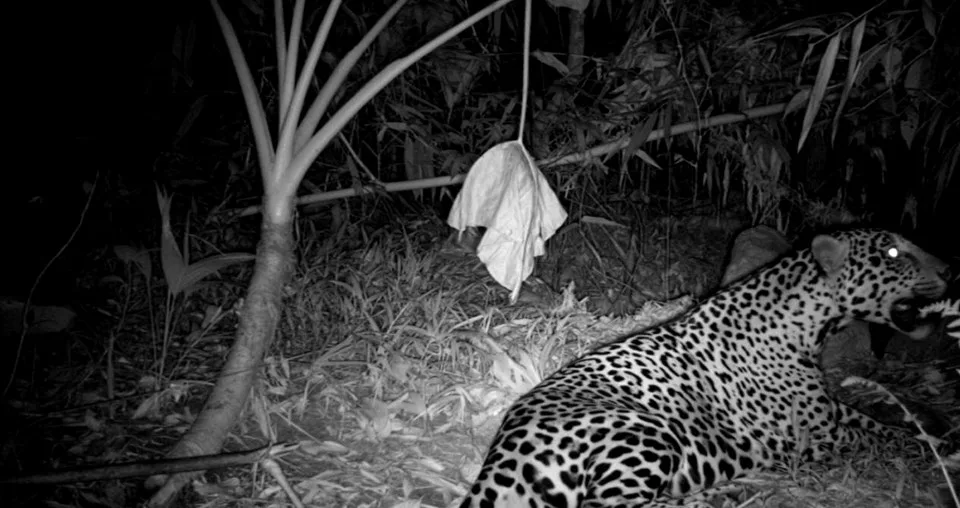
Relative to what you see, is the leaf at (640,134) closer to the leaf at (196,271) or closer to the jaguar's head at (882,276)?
the jaguar's head at (882,276)

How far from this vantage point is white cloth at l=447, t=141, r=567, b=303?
2.78 m

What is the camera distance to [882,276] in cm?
332

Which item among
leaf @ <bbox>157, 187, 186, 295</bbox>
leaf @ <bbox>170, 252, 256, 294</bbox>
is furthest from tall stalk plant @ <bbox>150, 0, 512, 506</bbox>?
leaf @ <bbox>157, 187, 186, 295</bbox>

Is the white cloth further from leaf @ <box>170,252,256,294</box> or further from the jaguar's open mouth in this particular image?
the jaguar's open mouth

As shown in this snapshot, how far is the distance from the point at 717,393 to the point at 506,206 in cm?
134

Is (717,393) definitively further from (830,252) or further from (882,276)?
(882,276)

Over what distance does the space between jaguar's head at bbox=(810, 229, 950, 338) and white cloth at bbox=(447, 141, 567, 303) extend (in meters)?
1.46

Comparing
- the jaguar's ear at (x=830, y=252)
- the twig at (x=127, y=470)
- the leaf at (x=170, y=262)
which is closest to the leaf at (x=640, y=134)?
the jaguar's ear at (x=830, y=252)

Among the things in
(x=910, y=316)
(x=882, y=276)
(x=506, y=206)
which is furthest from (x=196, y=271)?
(x=910, y=316)

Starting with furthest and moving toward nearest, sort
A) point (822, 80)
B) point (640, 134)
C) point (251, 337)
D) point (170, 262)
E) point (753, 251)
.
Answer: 1. point (753, 251)
2. point (640, 134)
3. point (170, 262)
4. point (251, 337)
5. point (822, 80)

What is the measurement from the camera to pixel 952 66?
299 centimetres

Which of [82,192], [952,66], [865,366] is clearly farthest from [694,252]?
[82,192]

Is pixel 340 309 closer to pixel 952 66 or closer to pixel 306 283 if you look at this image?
pixel 306 283

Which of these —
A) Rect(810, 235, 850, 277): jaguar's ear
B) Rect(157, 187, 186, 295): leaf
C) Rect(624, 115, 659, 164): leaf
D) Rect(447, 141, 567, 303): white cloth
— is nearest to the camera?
Rect(447, 141, 567, 303): white cloth
